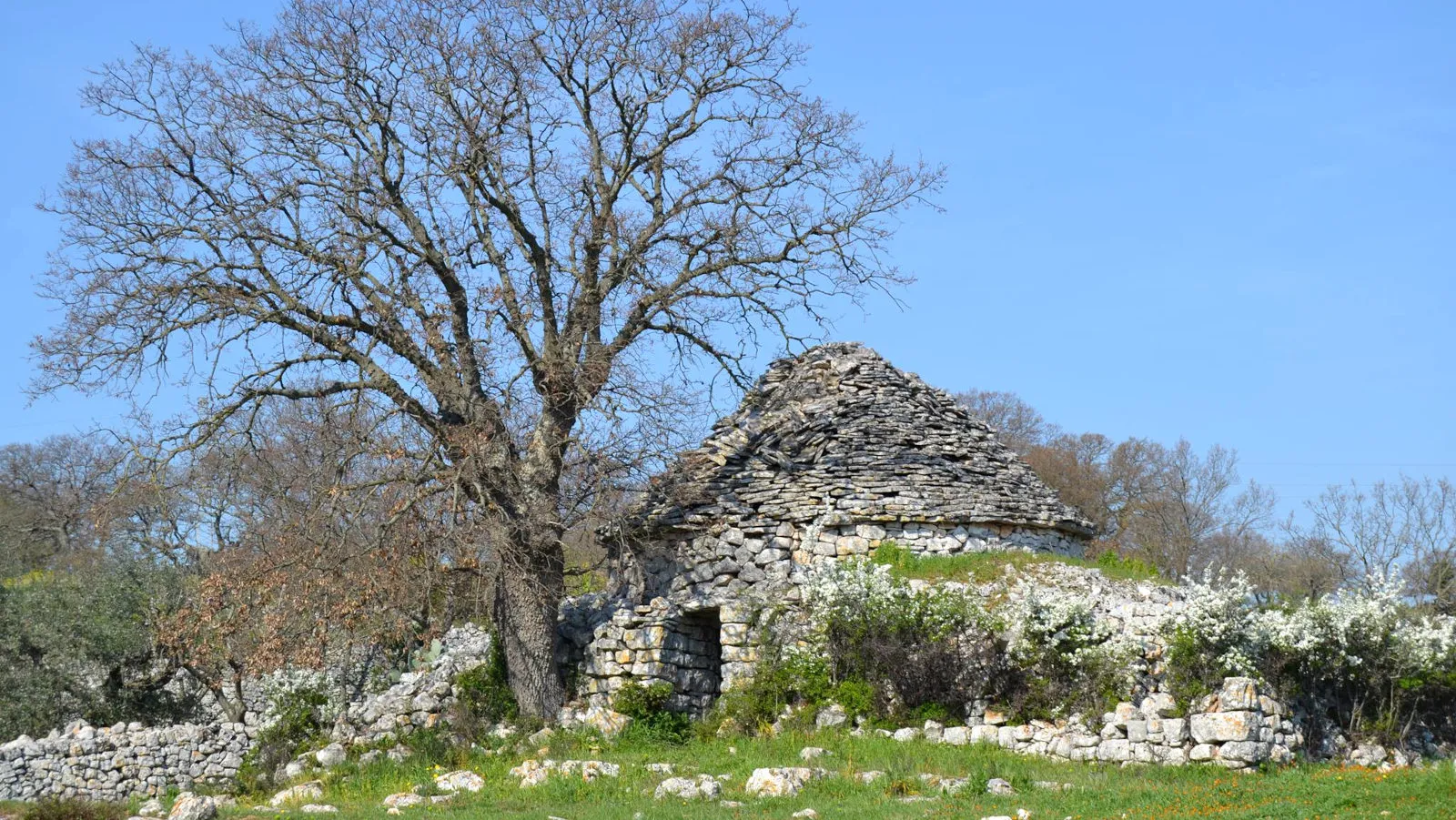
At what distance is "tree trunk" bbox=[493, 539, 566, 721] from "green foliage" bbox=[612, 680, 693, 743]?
1212 mm

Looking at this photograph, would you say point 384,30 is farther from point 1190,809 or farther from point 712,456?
point 1190,809

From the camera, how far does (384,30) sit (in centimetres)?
1877

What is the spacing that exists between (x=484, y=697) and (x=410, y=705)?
1.10 m

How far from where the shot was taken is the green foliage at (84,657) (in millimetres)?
22281

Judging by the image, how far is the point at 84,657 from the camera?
A: 22375 millimetres

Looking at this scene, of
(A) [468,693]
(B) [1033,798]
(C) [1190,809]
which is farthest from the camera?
(A) [468,693]

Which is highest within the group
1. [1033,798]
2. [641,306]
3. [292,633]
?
[641,306]

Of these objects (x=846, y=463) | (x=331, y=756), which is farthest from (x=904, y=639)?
(x=331, y=756)

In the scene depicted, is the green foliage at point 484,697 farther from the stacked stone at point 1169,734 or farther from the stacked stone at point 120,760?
the stacked stone at point 1169,734

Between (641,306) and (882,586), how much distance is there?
550cm

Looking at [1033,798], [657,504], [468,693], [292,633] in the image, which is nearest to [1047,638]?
[1033,798]

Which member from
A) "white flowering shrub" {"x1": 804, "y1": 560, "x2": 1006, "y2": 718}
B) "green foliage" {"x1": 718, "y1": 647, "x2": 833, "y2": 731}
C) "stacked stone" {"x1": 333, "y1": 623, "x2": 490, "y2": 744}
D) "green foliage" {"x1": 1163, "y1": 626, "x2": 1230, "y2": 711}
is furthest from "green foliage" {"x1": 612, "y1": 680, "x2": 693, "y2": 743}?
"green foliage" {"x1": 1163, "y1": 626, "x2": 1230, "y2": 711}

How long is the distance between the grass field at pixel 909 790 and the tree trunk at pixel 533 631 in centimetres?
201

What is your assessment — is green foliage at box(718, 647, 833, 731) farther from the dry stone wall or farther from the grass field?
the dry stone wall
